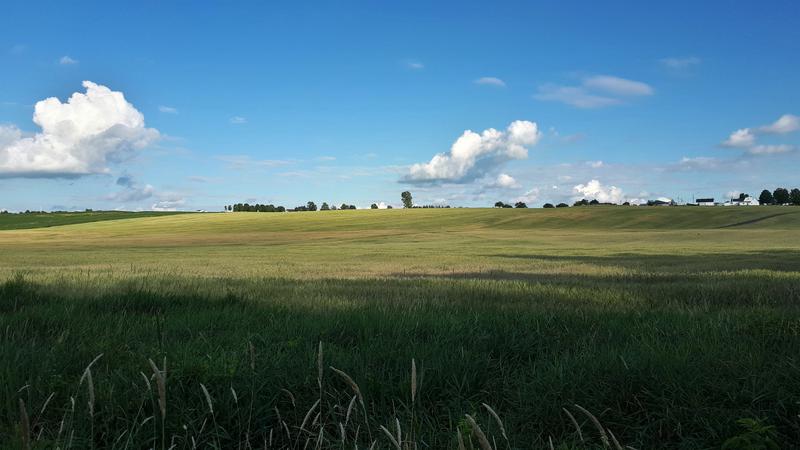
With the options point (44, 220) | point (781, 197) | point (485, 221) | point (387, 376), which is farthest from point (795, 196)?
point (44, 220)

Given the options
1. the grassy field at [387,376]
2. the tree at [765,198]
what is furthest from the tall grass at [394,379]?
the tree at [765,198]

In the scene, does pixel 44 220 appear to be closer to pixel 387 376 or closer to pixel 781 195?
pixel 387 376

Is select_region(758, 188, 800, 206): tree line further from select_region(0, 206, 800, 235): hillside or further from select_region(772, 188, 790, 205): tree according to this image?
select_region(0, 206, 800, 235): hillside

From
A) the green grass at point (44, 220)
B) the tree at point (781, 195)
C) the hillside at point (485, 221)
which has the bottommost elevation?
the hillside at point (485, 221)

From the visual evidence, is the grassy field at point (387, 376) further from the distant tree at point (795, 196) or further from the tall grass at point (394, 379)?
the distant tree at point (795, 196)

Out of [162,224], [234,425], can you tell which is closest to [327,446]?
[234,425]

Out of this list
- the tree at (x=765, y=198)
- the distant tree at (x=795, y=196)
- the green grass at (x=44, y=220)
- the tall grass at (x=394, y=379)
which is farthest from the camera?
the tree at (x=765, y=198)

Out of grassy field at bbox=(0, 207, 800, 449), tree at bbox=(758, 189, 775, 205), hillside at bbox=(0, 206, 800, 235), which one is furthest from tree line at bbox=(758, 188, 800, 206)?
grassy field at bbox=(0, 207, 800, 449)

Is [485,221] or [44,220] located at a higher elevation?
[44,220]

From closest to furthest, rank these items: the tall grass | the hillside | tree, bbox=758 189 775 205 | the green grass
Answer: the tall grass → the hillside → the green grass → tree, bbox=758 189 775 205

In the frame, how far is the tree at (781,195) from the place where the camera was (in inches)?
6498

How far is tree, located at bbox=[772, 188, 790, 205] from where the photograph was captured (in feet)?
542

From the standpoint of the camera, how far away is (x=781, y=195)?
167 m

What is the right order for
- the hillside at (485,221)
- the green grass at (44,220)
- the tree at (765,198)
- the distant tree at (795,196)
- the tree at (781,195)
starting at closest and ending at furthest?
the hillside at (485,221), the green grass at (44,220), the distant tree at (795,196), the tree at (781,195), the tree at (765,198)
